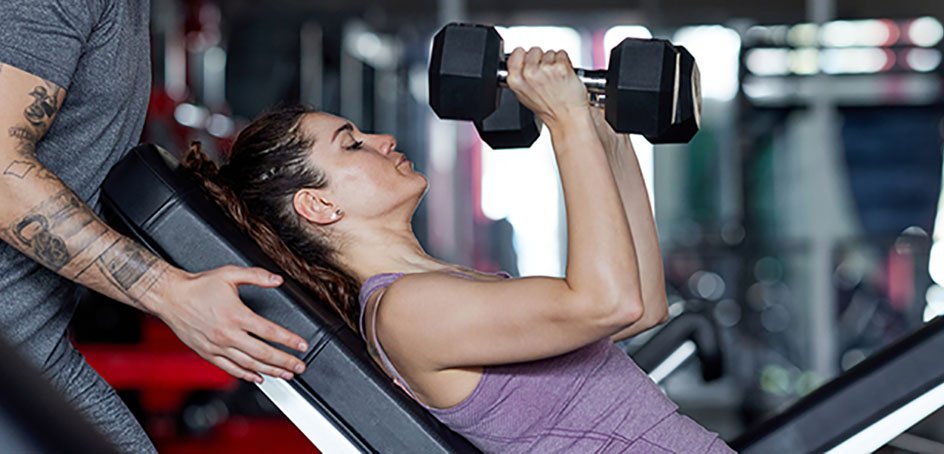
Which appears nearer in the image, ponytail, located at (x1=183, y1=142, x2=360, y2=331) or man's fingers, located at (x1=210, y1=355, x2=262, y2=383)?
man's fingers, located at (x1=210, y1=355, x2=262, y2=383)

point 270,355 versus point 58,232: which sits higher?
point 58,232

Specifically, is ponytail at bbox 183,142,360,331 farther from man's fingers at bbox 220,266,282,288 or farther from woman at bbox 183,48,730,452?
man's fingers at bbox 220,266,282,288

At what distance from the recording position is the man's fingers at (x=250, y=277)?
3.91 feet

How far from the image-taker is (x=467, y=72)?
46.1 inches

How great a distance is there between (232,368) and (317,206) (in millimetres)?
263

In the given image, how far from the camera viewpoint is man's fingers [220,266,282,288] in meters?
1.19

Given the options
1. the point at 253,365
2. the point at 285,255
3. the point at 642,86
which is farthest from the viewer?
the point at 285,255

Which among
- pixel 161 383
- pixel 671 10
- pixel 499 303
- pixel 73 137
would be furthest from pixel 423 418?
pixel 671 10

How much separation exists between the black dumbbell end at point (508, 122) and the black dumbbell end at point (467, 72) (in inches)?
3.1

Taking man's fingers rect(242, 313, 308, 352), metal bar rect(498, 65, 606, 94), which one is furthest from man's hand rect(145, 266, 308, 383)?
metal bar rect(498, 65, 606, 94)

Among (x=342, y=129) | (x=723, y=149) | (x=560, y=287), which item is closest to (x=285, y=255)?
(x=342, y=129)

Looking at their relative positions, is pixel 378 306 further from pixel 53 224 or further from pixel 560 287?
pixel 53 224

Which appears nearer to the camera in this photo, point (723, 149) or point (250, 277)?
point (250, 277)

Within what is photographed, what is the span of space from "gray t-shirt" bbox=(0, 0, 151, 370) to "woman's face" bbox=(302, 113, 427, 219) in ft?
0.73
